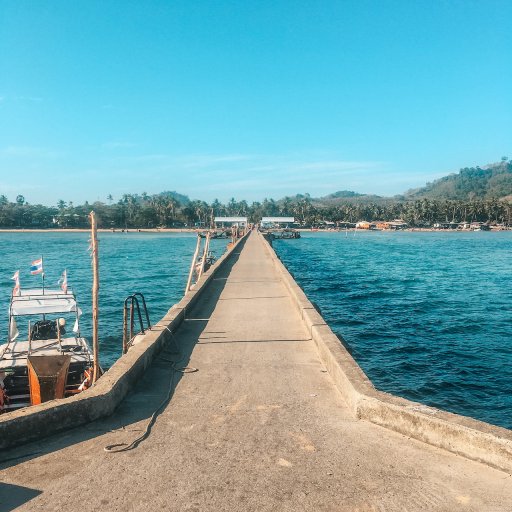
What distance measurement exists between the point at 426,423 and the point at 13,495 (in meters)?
4.62

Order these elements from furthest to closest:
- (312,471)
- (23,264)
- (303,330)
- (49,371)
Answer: (23,264), (303,330), (49,371), (312,471)

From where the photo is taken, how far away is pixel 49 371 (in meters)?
10.5

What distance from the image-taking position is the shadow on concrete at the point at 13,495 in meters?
4.66

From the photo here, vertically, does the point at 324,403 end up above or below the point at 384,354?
above

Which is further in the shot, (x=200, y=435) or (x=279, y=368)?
(x=279, y=368)

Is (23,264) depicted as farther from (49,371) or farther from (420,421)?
(420,421)

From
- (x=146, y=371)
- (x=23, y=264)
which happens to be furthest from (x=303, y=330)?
(x=23, y=264)

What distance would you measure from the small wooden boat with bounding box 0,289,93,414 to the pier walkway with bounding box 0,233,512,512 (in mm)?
3077

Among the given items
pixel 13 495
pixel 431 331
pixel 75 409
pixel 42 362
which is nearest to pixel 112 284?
pixel 431 331

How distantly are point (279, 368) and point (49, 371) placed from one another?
5.15 m

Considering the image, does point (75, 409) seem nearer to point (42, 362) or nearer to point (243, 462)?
point (243, 462)

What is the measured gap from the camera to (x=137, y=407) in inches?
278

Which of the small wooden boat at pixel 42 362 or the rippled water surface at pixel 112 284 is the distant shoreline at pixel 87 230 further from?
the small wooden boat at pixel 42 362

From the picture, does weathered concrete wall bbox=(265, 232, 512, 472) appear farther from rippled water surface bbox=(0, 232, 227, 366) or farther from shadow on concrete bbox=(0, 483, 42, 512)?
rippled water surface bbox=(0, 232, 227, 366)
